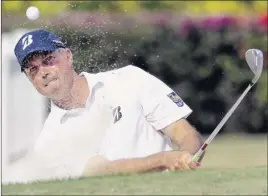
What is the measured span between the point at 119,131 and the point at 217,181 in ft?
7.15

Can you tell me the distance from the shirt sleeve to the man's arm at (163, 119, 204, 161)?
26 millimetres

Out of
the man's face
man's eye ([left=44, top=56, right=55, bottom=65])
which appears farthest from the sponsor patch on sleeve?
man's eye ([left=44, top=56, right=55, bottom=65])

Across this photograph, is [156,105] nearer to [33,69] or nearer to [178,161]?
[178,161]

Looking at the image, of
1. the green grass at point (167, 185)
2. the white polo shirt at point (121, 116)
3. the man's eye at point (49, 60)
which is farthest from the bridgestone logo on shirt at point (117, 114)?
the green grass at point (167, 185)

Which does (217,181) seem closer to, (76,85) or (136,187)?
(136,187)

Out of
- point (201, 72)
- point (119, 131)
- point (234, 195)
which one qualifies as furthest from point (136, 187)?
point (201, 72)

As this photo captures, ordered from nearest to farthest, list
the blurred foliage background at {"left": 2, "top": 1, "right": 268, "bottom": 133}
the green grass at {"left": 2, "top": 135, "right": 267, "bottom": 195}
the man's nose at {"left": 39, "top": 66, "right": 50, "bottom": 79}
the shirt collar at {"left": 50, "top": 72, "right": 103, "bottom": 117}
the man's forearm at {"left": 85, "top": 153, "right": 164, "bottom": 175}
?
the man's nose at {"left": 39, "top": 66, "right": 50, "bottom": 79} < the shirt collar at {"left": 50, "top": 72, "right": 103, "bottom": 117} < the man's forearm at {"left": 85, "top": 153, "right": 164, "bottom": 175} < the green grass at {"left": 2, "top": 135, "right": 267, "bottom": 195} < the blurred foliage background at {"left": 2, "top": 1, "right": 268, "bottom": 133}

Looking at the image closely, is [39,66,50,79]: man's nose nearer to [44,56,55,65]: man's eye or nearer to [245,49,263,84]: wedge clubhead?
[44,56,55,65]: man's eye

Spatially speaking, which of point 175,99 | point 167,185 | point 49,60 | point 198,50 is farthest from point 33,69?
point 198,50

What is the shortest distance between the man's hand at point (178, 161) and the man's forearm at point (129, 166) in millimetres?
68

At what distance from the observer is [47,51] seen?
3713mm

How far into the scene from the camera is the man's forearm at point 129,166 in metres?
4.00

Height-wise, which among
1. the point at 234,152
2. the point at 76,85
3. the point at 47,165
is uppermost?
the point at 76,85

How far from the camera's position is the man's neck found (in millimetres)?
3812
